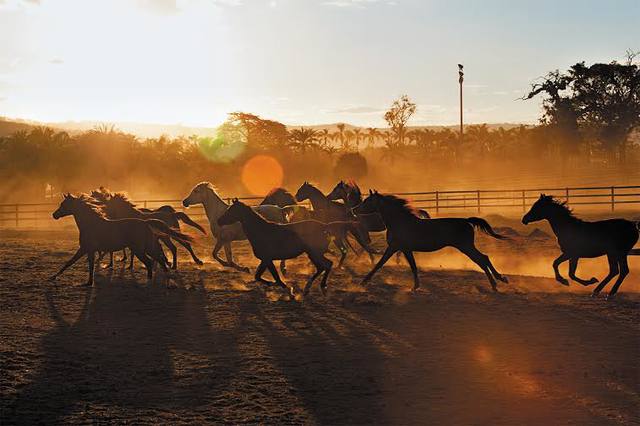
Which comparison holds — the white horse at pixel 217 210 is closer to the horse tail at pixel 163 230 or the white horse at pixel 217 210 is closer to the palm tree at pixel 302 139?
the horse tail at pixel 163 230

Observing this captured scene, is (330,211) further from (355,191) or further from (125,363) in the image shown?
(125,363)

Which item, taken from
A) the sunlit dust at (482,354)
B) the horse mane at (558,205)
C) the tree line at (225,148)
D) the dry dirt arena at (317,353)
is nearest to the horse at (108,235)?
the dry dirt arena at (317,353)

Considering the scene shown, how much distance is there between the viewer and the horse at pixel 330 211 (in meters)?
15.7

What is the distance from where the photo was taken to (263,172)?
6594cm

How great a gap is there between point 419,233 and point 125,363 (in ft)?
20.0

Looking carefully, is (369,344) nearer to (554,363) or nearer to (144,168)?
(554,363)

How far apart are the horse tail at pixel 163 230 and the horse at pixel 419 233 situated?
3.58m

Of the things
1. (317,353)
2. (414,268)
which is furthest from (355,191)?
(317,353)

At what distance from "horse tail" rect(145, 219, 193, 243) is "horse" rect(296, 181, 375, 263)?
3.17 metres

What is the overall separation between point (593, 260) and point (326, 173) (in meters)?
54.8

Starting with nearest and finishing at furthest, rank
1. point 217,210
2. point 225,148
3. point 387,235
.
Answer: point 387,235 < point 217,210 < point 225,148

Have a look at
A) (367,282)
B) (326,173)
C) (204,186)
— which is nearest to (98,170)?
(326,173)

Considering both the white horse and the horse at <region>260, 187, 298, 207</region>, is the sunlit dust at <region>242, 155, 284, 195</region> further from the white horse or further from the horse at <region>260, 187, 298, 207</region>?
the white horse

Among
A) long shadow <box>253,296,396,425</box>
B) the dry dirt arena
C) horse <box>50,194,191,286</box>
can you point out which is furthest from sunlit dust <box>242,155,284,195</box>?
long shadow <box>253,296,396,425</box>
